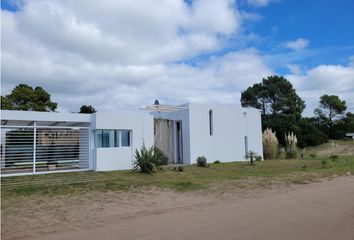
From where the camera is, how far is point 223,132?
2283 centimetres

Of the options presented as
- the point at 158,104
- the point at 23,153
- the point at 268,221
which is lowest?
the point at 268,221

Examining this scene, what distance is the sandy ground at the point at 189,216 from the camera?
635 centimetres

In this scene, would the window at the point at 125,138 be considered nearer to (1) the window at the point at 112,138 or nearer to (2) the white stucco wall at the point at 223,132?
(1) the window at the point at 112,138

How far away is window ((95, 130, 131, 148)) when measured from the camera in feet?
60.4

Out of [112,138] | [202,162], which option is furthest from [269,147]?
[112,138]

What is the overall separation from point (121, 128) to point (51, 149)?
3896mm

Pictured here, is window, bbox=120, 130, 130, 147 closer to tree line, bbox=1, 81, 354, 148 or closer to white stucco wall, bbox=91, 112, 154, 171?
white stucco wall, bbox=91, 112, 154, 171

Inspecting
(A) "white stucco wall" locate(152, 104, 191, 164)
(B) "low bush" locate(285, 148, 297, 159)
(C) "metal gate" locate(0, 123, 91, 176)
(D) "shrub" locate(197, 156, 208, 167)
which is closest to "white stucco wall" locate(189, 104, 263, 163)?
(A) "white stucco wall" locate(152, 104, 191, 164)

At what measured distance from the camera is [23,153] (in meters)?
17.0

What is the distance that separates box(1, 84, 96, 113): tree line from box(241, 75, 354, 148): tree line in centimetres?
2400

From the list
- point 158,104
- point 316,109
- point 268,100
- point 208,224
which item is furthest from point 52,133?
point 316,109

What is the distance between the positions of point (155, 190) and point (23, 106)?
80.8ft

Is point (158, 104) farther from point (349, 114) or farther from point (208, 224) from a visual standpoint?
point (349, 114)

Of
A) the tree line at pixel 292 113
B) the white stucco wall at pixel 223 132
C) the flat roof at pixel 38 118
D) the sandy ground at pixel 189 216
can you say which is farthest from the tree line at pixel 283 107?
the sandy ground at pixel 189 216
